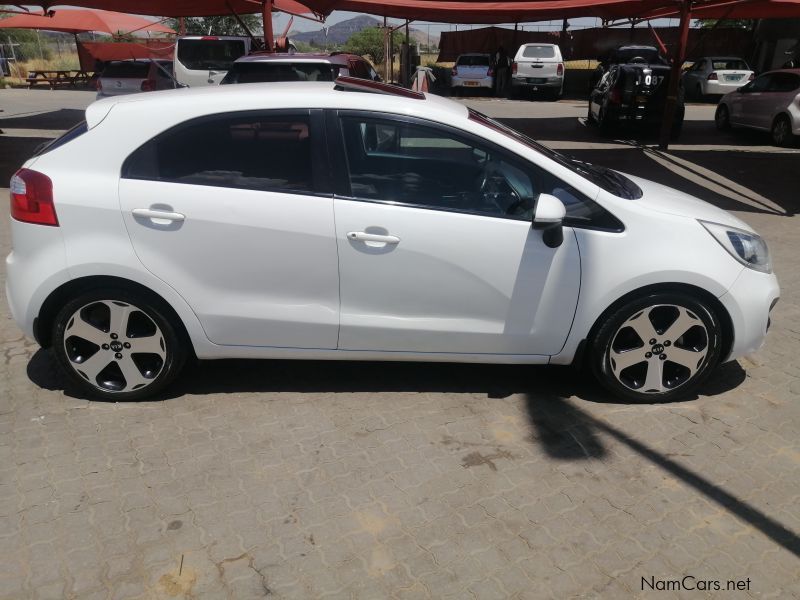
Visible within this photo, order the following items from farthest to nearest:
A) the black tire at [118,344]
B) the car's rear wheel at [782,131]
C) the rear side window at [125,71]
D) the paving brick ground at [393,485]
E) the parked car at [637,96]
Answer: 1. the rear side window at [125,71]
2. the parked car at [637,96]
3. the car's rear wheel at [782,131]
4. the black tire at [118,344]
5. the paving brick ground at [393,485]

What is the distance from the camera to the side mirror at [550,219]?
3189 millimetres

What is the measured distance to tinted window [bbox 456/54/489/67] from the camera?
86.5ft

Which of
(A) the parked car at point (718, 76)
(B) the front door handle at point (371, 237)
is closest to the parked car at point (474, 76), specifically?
(A) the parked car at point (718, 76)

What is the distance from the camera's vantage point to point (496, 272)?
3.37m

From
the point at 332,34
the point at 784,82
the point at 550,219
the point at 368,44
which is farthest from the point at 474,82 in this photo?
the point at 332,34

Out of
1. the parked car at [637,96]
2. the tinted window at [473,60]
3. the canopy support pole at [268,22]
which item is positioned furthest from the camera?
the tinted window at [473,60]

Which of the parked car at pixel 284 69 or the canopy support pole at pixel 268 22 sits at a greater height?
the canopy support pole at pixel 268 22

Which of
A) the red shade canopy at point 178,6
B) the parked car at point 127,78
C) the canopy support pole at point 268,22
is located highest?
the red shade canopy at point 178,6

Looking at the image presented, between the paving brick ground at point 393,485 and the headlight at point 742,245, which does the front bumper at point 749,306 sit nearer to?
the headlight at point 742,245

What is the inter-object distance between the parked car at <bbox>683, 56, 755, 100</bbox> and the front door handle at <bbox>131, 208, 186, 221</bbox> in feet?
72.4

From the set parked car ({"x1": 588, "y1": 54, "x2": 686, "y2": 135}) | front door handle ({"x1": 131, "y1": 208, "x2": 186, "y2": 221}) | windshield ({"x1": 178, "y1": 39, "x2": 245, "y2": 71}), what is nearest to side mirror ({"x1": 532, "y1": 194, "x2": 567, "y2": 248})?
front door handle ({"x1": 131, "y1": 208, "x2": 186, "y2": 221})

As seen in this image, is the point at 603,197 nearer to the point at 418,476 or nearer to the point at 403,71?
the point at 418,476

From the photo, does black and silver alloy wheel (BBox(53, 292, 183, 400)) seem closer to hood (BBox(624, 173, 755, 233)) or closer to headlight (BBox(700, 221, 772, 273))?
hood (BBox(624, 173, 755, 233))

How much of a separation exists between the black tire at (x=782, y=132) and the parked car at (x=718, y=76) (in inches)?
361
